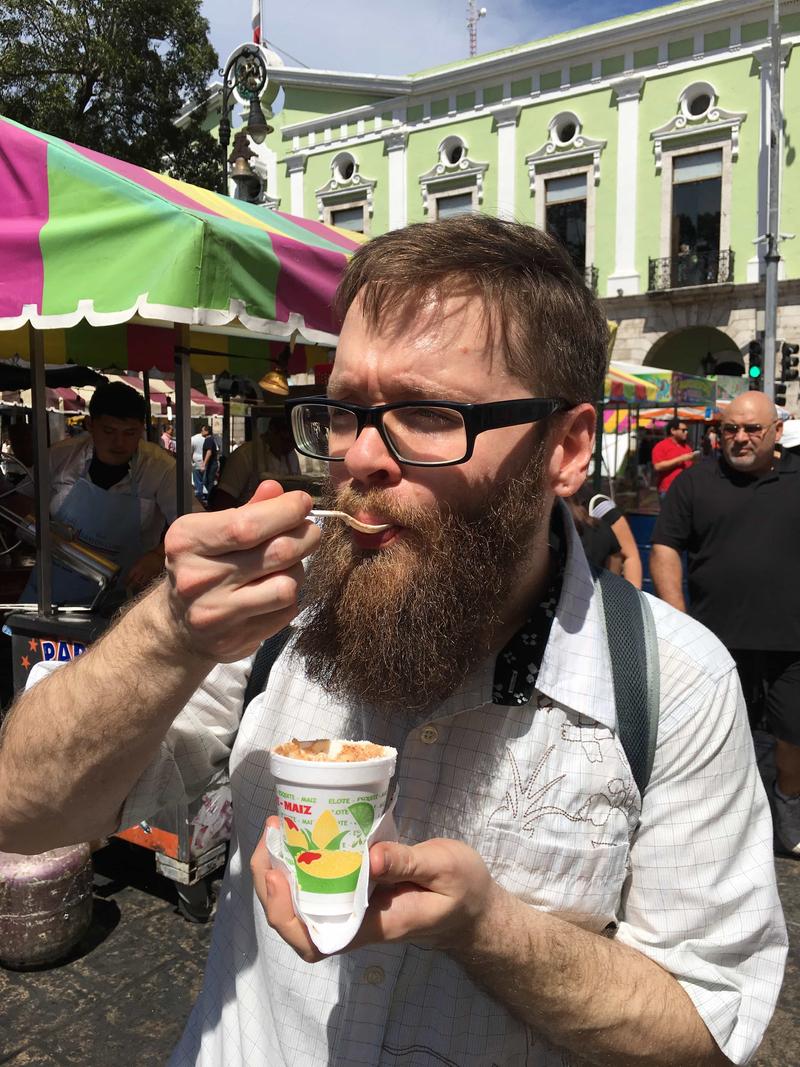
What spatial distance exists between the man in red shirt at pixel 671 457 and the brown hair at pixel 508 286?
706cm

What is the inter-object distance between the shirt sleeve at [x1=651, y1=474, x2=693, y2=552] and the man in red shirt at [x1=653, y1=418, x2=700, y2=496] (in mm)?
3372

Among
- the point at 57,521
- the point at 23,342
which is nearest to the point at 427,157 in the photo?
the point at 23,342

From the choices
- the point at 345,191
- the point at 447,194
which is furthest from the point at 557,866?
the point at 345,191

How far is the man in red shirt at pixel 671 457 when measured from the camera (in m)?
9.53

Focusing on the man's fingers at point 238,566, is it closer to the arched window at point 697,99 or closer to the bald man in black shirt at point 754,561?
the bald man in black shirt at point 754,561

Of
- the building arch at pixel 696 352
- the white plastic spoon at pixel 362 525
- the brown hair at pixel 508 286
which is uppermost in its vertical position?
the building arch at pixel 696 352

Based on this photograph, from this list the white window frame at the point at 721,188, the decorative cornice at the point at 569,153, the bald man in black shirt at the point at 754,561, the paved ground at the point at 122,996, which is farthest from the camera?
the decorative cornice at the point at 569,153

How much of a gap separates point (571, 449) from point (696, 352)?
2663 cm

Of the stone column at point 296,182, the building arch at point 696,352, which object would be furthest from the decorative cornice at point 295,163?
the building arch at point 696,352

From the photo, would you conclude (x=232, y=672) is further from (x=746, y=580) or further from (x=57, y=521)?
(x=746, y=580)

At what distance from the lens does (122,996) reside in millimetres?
3014

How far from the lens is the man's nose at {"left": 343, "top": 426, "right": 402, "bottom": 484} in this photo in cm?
125

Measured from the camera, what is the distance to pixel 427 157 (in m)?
26.4

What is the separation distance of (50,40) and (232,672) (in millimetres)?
16873
